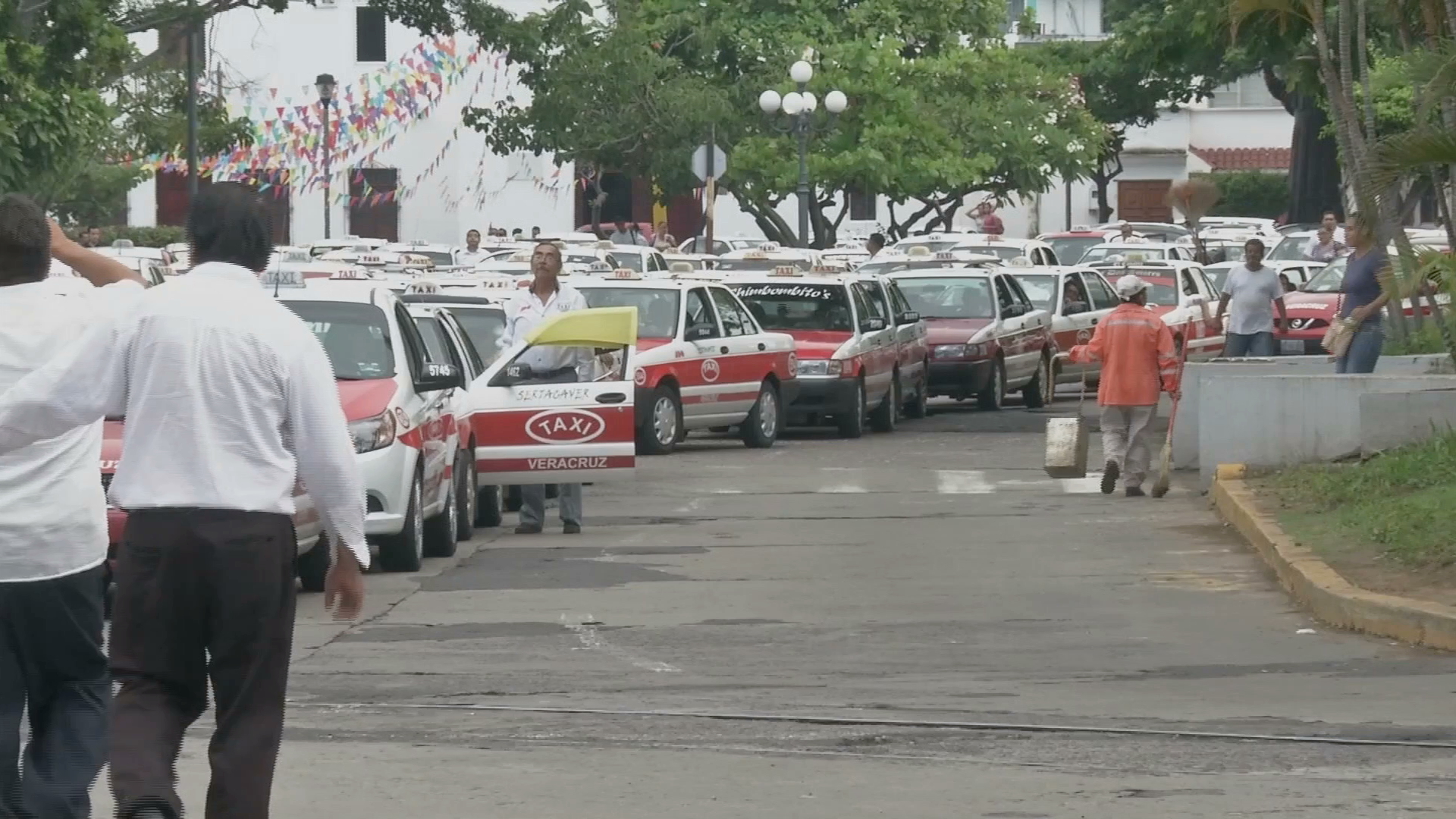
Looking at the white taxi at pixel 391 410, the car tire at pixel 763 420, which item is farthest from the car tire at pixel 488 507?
the car tire at pixel 763 420

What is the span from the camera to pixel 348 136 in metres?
62.6

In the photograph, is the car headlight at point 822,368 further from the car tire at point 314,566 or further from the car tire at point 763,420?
the car tire at point 314,566

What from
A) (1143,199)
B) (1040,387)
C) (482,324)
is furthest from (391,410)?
(1143,199)

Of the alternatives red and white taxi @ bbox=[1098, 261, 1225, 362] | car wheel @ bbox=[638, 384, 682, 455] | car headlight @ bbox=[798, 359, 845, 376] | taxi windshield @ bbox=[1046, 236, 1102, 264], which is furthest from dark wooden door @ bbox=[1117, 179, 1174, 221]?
car wheel @ bbox=[638, 384, 682, 455]

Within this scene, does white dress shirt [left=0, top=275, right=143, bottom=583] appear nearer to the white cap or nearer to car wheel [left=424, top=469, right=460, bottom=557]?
car wheel [left=424, top=469, right=460, bottom=557]

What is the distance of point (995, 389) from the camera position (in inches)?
1187

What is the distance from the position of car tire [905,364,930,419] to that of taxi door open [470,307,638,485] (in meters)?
12.5

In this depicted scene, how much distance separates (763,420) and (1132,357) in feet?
21.0

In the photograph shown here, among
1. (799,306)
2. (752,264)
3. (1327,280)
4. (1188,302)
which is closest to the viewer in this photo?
(799,306)

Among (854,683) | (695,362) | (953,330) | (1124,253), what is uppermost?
(1124,253)

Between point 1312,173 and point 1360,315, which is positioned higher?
point 1312,173

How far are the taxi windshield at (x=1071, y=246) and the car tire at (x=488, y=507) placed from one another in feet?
98.7

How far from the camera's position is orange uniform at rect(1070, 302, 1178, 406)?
19.2m

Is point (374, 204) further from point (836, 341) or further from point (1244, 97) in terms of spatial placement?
point (836, 341)
